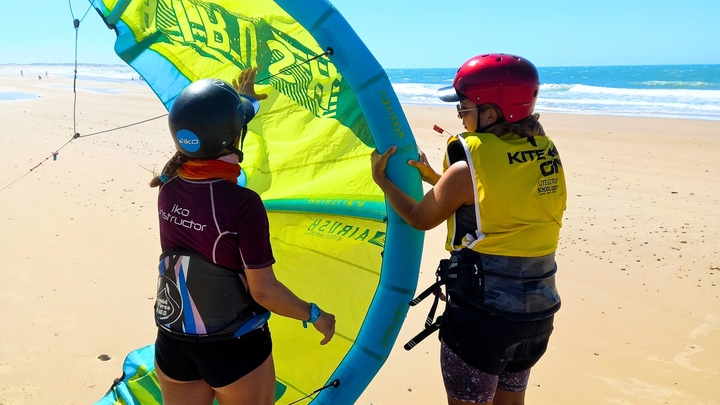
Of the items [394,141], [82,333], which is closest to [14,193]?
[82,333]

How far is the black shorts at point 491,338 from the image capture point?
2.25m

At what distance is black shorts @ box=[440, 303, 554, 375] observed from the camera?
7.38ft

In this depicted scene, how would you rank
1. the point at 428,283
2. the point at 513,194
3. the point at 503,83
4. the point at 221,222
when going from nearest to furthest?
1. the point at 221,222
2. the point at 513,194
3. the point at 503,83
4. the point at 428,283

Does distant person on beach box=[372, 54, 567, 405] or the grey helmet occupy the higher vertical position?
the grey helmet

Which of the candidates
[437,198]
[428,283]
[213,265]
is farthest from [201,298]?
[428,283]

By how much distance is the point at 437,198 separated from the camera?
2275 mm

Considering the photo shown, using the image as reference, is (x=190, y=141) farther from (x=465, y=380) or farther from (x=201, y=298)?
(x=465, y=380)

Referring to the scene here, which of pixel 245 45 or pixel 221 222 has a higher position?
pixel 245 45

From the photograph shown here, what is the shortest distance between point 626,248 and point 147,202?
602 cm

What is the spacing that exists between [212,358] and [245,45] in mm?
1861

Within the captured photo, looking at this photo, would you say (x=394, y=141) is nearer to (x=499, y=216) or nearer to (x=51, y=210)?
(x=499, y=216)

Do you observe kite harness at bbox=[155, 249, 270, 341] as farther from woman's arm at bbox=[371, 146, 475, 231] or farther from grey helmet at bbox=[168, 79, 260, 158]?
woman's arm at bbox=[371, 146, 475, 231]

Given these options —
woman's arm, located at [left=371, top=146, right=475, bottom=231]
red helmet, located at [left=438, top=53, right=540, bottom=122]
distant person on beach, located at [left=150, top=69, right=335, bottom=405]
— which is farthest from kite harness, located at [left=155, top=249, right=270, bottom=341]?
red helmet, located at [left=438, top=53, right=540, bottom=122]

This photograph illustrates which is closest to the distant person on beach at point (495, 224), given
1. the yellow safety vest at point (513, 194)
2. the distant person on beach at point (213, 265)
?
the yellow safety vest at point (513, 194)
